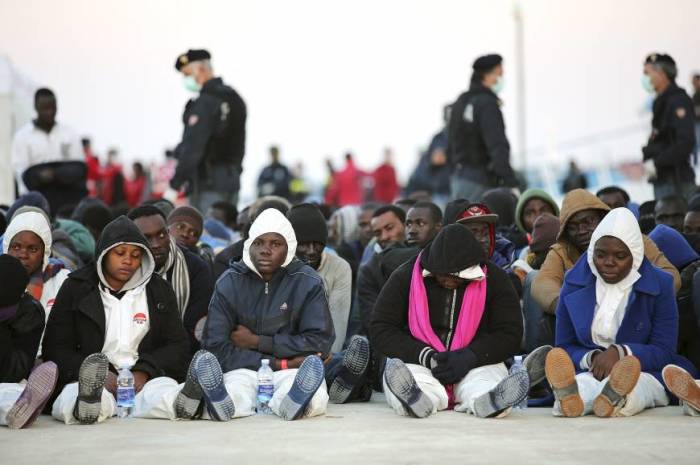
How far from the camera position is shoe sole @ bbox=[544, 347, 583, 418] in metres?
7.59

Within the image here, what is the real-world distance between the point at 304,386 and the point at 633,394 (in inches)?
77.6

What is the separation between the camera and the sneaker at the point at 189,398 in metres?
7.69

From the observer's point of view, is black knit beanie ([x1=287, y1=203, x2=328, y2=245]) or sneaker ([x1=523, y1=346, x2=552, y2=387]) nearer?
sneaker ([x1=523, y1=346, x2=552, y2=387])

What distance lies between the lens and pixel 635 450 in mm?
6430

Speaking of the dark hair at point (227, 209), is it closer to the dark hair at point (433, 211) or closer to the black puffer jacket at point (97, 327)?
the dark hair at point (433, 211)

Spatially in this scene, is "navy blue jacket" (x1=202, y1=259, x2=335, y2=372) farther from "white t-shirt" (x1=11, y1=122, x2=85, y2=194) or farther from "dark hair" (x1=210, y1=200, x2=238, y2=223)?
"white t-shirt" (x1=11, y1=122, x2=85, y2=194)

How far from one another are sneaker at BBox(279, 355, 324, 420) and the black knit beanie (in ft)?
7.04

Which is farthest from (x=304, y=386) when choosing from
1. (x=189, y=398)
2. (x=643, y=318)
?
(x=643, y=318)

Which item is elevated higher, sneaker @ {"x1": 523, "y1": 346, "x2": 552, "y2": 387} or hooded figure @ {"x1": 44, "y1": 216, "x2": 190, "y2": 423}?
hooded figure @ {"x1": 44, "y1": 216, "x2": 190, "y2": 423}

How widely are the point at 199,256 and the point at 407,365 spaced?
250cm

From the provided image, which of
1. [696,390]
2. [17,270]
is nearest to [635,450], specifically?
[696,390]

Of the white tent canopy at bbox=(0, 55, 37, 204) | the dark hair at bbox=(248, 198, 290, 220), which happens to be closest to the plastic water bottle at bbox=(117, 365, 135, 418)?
the dark hair at bbox=(248, 198, 290, 220)

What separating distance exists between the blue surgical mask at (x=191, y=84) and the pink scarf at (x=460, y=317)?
222 inches

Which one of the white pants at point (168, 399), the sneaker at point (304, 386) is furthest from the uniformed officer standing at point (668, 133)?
the sneaker at point (304, 386)
